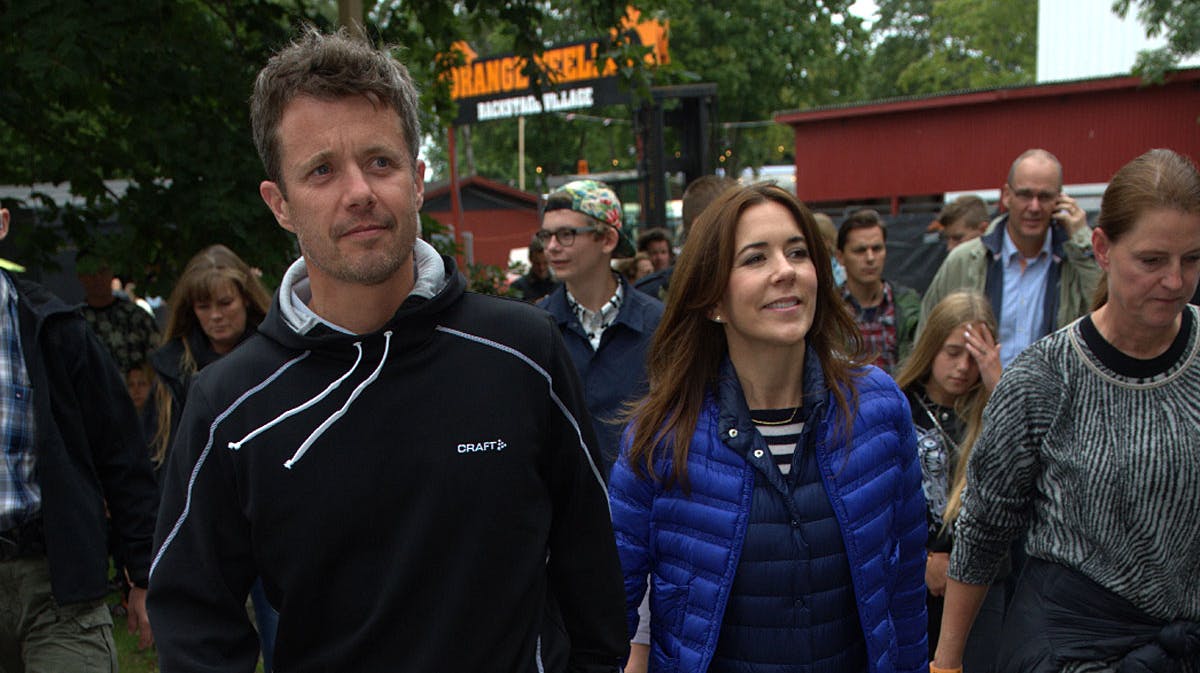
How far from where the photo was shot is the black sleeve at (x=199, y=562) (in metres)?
2.07

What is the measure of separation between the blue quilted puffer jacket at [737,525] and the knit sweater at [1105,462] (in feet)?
0.92

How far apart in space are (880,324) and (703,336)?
3769mm

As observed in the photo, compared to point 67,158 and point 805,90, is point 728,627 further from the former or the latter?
point 805,90

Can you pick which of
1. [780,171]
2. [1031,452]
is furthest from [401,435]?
[780,171]

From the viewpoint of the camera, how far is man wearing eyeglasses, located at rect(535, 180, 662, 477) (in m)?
4.52

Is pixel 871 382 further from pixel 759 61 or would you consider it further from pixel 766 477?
pixel 759 61

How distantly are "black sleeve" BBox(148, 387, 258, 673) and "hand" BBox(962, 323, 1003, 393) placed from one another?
10.6 ft

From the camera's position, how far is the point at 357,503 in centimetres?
205

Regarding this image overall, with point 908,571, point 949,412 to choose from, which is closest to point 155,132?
point 949,412

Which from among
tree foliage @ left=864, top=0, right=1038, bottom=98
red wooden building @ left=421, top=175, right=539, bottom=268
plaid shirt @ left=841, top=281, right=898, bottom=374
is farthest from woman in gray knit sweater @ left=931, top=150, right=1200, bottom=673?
tree foliage @ left=864, top=0, right=1038, bottom=98

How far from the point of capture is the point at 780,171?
40.1 m

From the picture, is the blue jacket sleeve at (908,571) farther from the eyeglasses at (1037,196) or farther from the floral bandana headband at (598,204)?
the eyeglasses at (1037,196)

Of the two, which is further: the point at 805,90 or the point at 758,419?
the point at 805,90

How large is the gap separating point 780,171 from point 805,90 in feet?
14.1
